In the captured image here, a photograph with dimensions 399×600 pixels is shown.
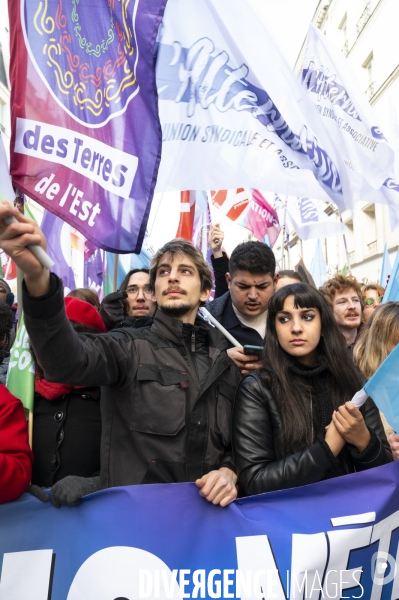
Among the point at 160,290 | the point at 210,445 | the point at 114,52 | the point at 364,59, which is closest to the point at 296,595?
the point at 210,445

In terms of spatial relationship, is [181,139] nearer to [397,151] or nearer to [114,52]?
[114,52]

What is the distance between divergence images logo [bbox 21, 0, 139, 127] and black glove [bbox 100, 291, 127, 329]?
124 cm

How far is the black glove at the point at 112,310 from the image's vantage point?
3639mm

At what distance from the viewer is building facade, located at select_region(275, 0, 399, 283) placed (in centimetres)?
2086

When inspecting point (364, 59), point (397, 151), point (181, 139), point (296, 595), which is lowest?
point (296, 595)

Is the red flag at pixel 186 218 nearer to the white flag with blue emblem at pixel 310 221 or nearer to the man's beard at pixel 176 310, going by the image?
the white flag with blue emblem at pixel 310 221

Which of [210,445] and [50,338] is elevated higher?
[50,338]

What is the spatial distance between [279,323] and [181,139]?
1704 mm

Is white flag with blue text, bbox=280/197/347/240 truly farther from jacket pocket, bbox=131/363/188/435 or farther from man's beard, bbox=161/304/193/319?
jacket pocket, bbox=131/363/188/435

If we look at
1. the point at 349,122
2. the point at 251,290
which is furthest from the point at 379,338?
the point at 349,122

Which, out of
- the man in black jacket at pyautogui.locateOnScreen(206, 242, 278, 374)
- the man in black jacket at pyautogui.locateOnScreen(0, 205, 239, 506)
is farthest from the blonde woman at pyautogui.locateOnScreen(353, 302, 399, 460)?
the man in black jacket at pyautogui.locateOnScreen(0, 205, 239, 506)

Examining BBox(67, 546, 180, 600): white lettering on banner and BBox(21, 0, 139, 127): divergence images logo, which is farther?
BBox(21, 0, 139, 127): divergence images logo

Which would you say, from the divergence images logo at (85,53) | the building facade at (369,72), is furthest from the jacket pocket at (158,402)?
the building facade at (369,72)

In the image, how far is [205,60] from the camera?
376 cm
